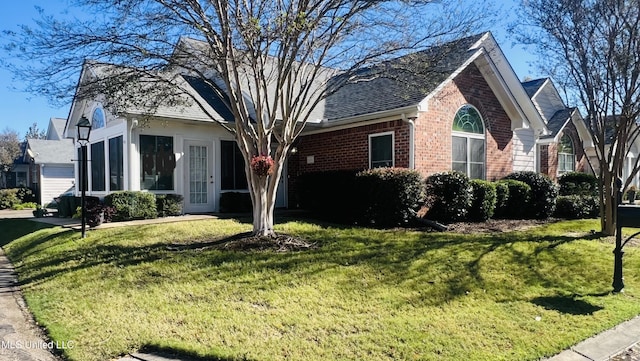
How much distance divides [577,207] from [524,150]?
2.97 metres

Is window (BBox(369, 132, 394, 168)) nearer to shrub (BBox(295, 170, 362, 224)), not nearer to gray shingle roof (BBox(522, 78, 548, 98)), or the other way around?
shrub (BBox(295, 170, 362, 224))

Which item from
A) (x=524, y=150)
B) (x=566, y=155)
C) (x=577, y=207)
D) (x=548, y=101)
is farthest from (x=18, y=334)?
(x=548, y=101)

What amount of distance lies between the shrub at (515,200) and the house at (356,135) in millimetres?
1209

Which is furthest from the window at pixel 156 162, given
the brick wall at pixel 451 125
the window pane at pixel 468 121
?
the window pane at pixel 468 121

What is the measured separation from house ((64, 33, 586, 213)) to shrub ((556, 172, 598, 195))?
2697mm

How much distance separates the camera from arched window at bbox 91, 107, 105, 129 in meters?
14.9

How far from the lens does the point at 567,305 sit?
6.16 metres

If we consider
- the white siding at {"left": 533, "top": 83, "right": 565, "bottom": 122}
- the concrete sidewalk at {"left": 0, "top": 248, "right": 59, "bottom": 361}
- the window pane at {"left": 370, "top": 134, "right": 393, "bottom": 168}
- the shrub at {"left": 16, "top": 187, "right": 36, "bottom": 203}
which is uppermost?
the white siding at {"left": 533, "top": 83, "right": 565, "bottom": 122}

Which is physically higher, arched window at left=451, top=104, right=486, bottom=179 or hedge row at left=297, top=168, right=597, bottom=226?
arched window at left=451, top=104, right=486, bottom=179

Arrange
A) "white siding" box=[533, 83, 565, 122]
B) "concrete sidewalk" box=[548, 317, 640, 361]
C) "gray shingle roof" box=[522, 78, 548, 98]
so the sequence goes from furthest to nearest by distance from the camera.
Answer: "white siding" box=[533, 83, 565, 122]
"gray shingle roof" box=[522, 78, 548, 98]
"concrete sidewalk" box=[548, 317, 640, 361]

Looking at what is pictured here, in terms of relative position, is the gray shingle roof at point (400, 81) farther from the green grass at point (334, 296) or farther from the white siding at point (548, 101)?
the white siding at point (548, 101)

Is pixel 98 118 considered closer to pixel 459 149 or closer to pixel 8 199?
pixel 459 149

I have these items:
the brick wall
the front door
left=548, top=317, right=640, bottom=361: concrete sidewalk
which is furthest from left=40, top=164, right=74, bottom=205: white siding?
left=548, top=317, right=640, bottom=361: concrete sidewalk

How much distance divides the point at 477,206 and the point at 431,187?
152 centimetres
